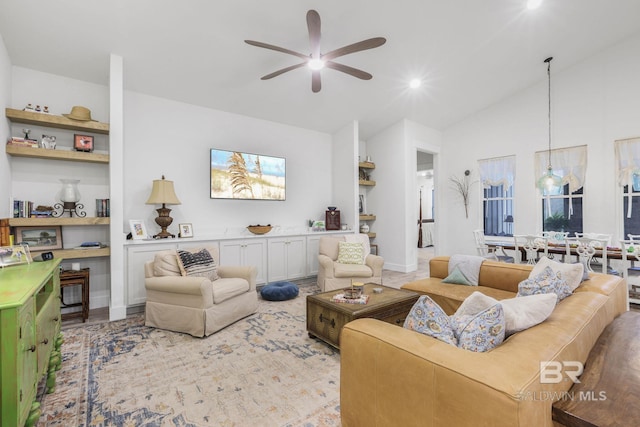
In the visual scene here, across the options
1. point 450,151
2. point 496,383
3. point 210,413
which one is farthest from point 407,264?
point 496,383

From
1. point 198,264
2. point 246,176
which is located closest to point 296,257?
point 246,176

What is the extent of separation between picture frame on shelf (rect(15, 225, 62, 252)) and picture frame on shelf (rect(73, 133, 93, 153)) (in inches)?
36.7

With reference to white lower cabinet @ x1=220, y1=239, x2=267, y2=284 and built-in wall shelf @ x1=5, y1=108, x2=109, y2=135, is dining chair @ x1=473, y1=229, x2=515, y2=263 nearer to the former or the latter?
white lower cabinet @ x1=220, y1=239, x2=267, y2=284

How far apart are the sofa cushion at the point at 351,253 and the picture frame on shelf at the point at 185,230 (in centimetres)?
221

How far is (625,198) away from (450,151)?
2948 mm

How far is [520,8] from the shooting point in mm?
3555

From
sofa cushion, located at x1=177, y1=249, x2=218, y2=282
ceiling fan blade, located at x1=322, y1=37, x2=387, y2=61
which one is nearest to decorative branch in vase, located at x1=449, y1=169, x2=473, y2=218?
ceiling fan blade, located at x1=322, y1=37, x2=387, y2=61

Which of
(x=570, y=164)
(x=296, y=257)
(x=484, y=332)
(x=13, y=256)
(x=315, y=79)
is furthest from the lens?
(x=570, y=164)

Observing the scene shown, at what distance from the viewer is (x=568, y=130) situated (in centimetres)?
507

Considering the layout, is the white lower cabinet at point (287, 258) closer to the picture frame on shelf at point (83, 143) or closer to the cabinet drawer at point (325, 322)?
the cabinet drawer at point (325, 322)

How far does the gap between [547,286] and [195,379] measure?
2.43 metres

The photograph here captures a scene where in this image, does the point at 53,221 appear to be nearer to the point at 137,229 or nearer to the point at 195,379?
the point at 137,229

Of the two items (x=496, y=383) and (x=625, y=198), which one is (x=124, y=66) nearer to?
(x=496, y=383)

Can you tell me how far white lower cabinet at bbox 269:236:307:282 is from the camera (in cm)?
462
